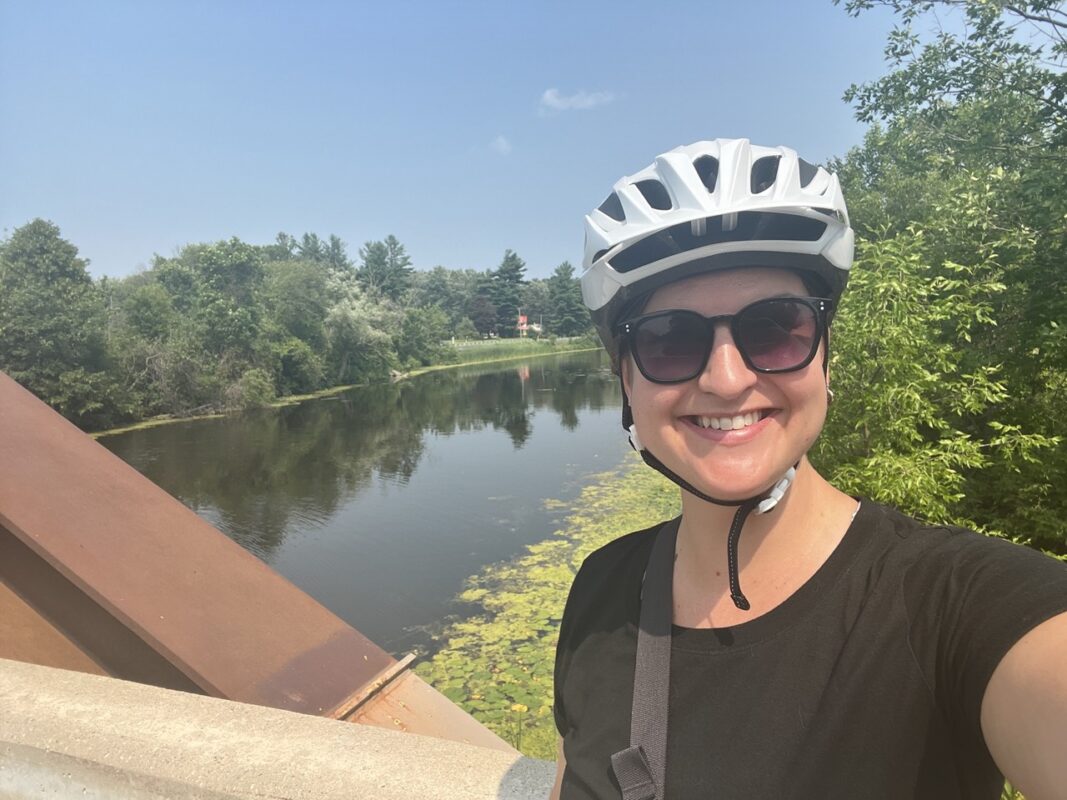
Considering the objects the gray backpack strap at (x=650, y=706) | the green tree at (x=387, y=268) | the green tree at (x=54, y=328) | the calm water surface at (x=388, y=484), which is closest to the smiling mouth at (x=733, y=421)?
the gray backpack strap at (x=650, y=706)

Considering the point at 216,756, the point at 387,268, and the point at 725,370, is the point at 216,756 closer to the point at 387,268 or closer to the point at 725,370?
the point at 725,370

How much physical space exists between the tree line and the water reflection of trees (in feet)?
6.77

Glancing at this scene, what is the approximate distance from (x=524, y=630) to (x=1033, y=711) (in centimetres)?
644

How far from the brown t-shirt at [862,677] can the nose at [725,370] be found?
0.25 meters

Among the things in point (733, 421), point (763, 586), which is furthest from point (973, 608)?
point (733, 421)

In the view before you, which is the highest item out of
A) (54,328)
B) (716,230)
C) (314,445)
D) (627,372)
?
(54,328)

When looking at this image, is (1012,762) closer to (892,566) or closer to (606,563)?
(892,566)

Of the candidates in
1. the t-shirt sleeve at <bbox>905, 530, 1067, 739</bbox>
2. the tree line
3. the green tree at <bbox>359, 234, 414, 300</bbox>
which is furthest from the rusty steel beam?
the green tree at <bbox>359, 234, 414, 300</bbox>

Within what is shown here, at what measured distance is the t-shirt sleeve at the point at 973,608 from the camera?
686 mm

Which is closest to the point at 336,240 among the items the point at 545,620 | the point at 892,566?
the point at 545,620

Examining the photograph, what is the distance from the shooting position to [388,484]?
44.8ft

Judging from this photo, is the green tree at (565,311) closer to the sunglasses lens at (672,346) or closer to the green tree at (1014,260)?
the green tree at (1014,260)

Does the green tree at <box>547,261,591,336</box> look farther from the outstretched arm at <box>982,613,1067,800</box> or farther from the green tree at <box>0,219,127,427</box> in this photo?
the outstretched arm at <box>982,613,1067,800</box>

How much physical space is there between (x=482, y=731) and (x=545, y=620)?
4840mm
